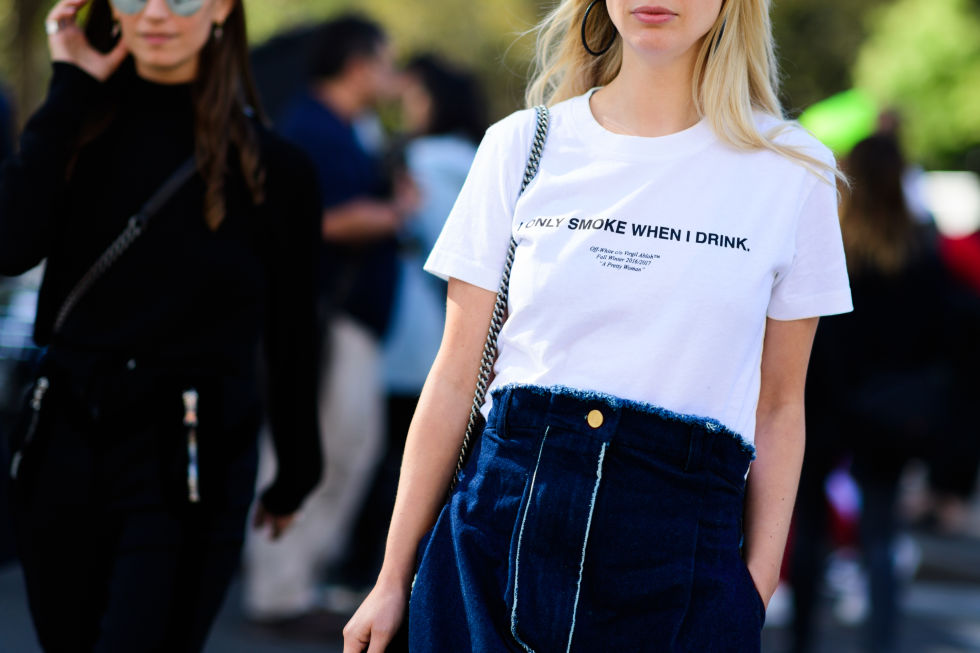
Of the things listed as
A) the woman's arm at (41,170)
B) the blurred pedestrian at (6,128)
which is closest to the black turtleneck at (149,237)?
the woman's arm at (41,170)

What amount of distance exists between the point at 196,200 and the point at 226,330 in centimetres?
29

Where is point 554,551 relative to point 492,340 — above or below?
below

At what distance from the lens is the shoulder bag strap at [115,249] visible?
2.85 meters

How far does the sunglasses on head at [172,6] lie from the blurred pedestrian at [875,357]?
2.99m

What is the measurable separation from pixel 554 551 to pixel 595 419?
216 millimetres

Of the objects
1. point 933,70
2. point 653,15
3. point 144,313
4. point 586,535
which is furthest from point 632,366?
point 933,70

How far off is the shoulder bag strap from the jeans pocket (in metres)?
1.21

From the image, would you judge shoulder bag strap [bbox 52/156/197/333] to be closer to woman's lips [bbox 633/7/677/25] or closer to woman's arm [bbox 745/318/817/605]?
woman's lips [bbox 633/7/677/25]

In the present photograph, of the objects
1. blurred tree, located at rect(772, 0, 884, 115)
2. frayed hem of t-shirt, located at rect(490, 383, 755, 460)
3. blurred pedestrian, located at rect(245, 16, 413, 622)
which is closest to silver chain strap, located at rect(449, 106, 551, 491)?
frayed hem of t-shirt, located at rect(490, 383, 755, 460)

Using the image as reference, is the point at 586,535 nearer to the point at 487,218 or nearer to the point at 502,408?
the point at 502,408

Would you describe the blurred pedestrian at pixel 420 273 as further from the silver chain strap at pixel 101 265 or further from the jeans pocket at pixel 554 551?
the jeans pocket at pixel 554 551

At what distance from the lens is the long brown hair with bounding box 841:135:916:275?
5.12 metres

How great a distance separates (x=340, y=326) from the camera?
5.82 m

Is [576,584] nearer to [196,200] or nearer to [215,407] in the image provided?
[215,407]
